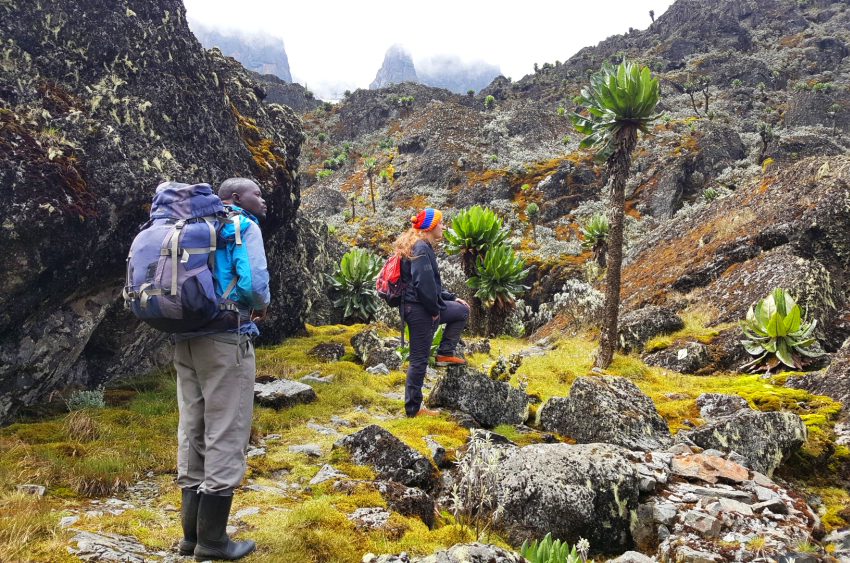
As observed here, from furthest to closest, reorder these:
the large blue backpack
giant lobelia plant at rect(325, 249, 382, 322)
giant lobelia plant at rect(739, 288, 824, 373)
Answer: giant lobelia plant at rect(325, 249, 382, 322), giant lobelia plant at rect(739, 288, 824, 373), the large blue backpack

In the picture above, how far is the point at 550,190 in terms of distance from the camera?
43219mm

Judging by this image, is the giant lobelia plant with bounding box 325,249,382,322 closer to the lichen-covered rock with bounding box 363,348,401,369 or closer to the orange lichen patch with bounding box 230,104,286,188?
the orange lichen patch with bounding box 230,104,286,188

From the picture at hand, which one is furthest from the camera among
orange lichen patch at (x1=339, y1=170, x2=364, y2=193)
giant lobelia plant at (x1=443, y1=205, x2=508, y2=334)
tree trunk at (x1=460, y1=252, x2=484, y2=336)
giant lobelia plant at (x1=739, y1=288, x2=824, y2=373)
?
orange lichen patch at (x1=339, y1=170, x2=364, y2=193)

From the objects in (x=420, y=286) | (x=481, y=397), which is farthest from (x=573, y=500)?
(x=481, y=397)

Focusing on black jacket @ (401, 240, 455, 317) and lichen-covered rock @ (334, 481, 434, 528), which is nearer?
lichen-covered rock @ (334, 481, 434, 528)

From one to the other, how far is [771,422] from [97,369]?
864 centimetres

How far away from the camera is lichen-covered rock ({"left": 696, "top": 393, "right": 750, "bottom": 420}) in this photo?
6867 mm

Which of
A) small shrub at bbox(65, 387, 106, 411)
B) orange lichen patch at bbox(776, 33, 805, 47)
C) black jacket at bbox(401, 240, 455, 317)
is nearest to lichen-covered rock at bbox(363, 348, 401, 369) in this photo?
black jacket at bbox(401, 240, 455, 317)

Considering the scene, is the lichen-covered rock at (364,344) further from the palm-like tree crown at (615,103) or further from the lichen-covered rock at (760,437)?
the lichen-covered rock at (760,437)

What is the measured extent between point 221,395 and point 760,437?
5.56 meters

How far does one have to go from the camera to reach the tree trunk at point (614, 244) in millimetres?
10930

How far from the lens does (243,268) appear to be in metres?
3.15

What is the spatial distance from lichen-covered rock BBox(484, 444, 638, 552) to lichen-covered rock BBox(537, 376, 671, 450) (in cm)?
148

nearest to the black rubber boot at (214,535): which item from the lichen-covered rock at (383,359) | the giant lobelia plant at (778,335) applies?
the lichen-covered rock at (383,359)
